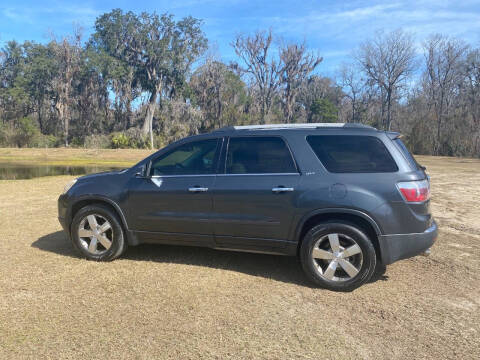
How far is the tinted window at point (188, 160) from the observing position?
4727mm

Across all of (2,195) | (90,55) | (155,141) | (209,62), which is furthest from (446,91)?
(2,195)

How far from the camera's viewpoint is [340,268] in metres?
4.18

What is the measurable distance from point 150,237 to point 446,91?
47227 mm

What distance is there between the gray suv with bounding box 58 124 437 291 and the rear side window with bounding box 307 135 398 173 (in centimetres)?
1

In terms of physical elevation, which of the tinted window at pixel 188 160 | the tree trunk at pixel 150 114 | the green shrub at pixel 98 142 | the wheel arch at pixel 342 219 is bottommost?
the wheel arch at pixel 342 219

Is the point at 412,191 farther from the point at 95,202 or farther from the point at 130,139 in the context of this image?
the point at 130,139

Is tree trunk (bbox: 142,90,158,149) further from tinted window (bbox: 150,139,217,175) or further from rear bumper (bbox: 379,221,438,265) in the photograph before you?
rear bumper (bbox: 379,221,438,265)

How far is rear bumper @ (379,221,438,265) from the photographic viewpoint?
4031 millimetres

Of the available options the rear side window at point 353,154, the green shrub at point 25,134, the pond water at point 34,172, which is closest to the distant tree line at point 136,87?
the green shrub at point 25,134

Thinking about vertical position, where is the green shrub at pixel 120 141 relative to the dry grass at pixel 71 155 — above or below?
above

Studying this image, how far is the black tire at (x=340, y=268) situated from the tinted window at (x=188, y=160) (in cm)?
145

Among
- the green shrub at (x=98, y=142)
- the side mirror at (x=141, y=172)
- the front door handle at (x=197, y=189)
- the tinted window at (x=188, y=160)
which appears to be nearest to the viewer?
the front door handle at (x=197, y=189)

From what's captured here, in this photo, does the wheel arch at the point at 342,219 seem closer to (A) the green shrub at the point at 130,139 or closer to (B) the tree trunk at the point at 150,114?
(A) the green shrub at the point at 130,139

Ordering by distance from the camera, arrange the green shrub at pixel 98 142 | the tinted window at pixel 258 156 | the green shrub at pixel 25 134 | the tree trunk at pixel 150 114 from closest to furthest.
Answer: the tinted window at pixel 258 156, the green shrub at pixel 25 134, the green shrub at pixel 98 142, the tree trunk at pixel 150 114
